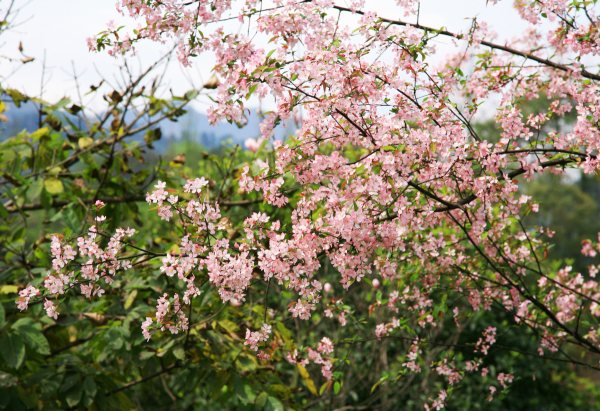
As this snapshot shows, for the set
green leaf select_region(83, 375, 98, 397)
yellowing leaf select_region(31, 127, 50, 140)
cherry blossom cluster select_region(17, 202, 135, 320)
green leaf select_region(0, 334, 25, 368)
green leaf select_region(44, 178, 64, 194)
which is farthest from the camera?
yellowing leaf select_region(31, 127, 50, 140)

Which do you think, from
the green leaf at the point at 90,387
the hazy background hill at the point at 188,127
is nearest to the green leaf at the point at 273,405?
the green leaf at the point at 90,387

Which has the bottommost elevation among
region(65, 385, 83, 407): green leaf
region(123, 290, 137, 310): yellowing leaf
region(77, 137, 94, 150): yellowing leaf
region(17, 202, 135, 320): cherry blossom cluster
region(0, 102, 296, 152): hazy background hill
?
region(65, 385, 83, 407): green leaf

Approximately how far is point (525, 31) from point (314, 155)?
222cm

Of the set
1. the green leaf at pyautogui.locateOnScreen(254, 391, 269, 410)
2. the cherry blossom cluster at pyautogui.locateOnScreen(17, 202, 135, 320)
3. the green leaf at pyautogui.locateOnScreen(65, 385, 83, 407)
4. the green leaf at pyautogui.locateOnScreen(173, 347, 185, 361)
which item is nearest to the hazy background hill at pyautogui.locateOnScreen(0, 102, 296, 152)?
the cherry blossom cluster at pyautogui.locateOnScreen(17, 202, 135, 320)

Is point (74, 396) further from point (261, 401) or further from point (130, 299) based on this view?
point (261, 401)

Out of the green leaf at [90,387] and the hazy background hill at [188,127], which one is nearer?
the green leaf at [90,387]

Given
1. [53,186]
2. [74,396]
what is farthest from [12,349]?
[53,186]

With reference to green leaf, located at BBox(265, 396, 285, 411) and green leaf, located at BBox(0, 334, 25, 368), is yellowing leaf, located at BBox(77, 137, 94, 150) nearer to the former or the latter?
green leaf, located at BBox(0, 334, 25, 368)

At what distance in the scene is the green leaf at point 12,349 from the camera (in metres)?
3.42

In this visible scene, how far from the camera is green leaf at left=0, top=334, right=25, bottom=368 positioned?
3424 mm

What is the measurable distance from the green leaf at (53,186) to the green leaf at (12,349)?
886 mm

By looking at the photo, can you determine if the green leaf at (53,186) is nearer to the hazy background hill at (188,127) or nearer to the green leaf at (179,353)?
the hazy background hill at (188,127)

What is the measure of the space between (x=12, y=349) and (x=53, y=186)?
994mm

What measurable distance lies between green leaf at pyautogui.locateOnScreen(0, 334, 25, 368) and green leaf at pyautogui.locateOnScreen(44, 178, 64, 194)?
0.89 m
